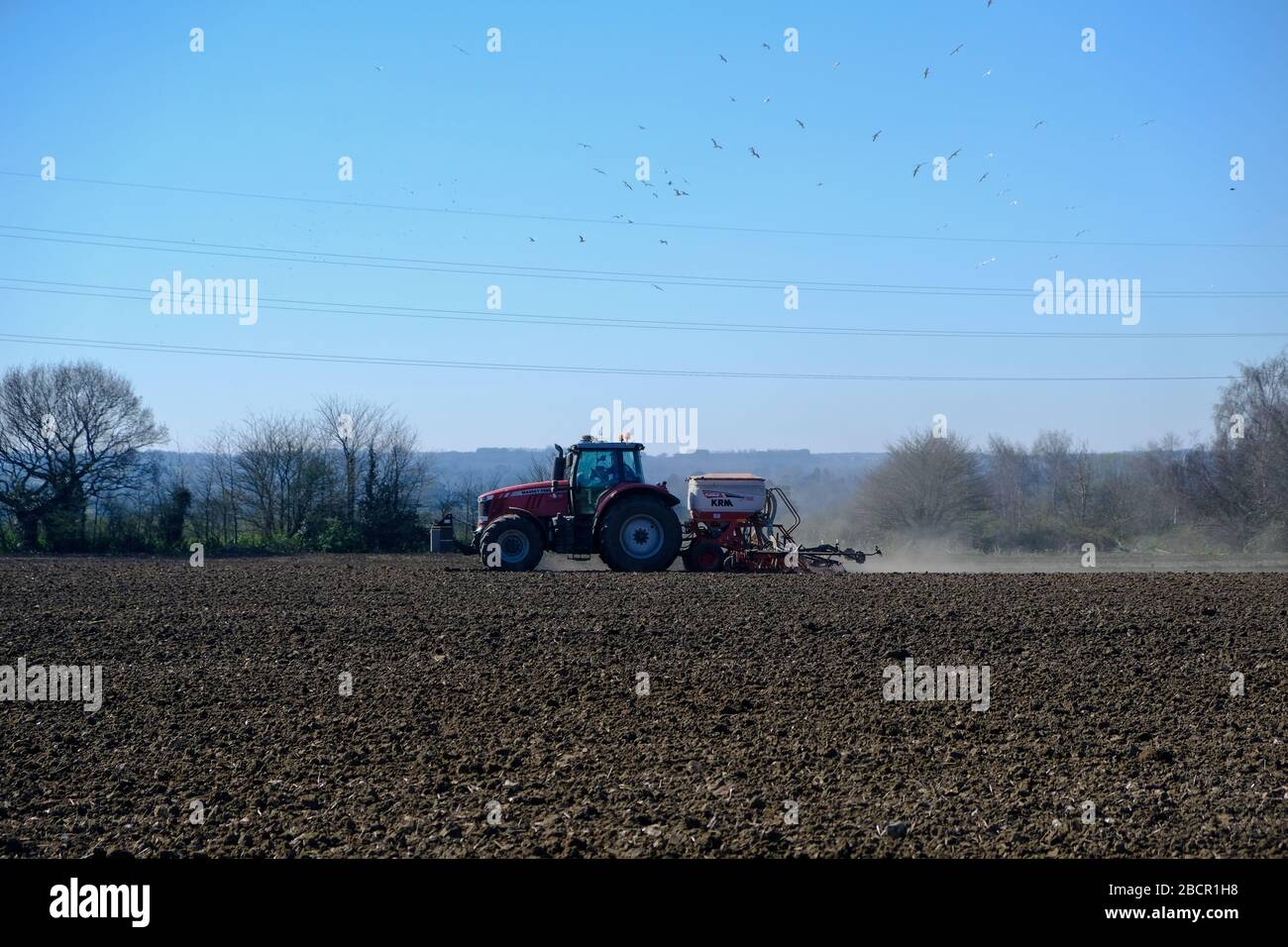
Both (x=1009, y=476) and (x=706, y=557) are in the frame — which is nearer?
(x=706, y=557)

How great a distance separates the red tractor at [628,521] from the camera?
20266 millimetres

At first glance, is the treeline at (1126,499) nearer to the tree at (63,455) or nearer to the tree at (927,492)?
the tree at (927,492)

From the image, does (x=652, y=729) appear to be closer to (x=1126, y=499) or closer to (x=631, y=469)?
(x=631, y=469)

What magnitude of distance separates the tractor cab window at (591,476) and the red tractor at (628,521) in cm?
2

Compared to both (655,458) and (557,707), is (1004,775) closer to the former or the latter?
(557,707)

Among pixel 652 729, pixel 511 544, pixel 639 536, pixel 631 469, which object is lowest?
pixel 652 729

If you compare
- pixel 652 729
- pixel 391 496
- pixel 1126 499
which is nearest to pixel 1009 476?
pixel 1126 499

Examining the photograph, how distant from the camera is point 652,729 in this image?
29.3ft

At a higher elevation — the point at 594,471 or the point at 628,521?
the point at 594,471

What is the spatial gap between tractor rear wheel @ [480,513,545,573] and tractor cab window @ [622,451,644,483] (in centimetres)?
190

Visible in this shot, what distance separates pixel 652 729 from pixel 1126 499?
1529 inches

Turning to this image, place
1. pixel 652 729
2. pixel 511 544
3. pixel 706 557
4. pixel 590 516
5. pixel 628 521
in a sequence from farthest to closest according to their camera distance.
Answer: pixel 706 557 → pixel 511 544 → pixel 590 516 → pixel 628 521 → pixel 652 729

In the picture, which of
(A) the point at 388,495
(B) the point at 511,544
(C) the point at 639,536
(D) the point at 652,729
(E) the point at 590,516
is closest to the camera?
(D) the point at 652,729
